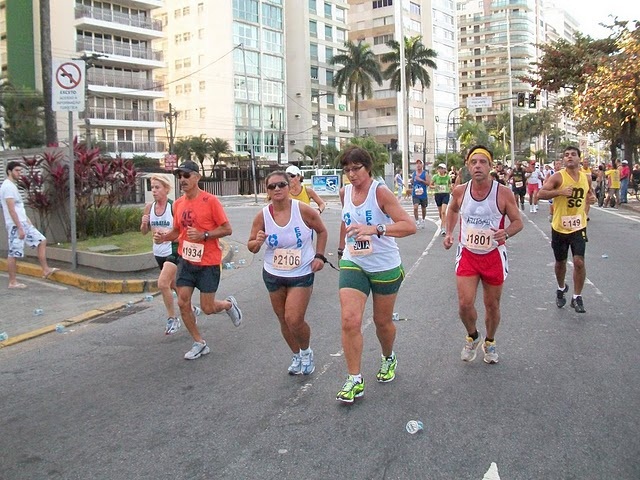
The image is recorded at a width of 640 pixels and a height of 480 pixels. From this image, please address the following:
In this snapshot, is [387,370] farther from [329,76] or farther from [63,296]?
[329,76]

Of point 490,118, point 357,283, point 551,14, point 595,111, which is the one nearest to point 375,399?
point 357,283

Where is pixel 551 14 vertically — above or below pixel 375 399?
above

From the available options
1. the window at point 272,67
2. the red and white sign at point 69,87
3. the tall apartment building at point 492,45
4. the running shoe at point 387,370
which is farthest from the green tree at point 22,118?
the tall apartment building at point 492,45

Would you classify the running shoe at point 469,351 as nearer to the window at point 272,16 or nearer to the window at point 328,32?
the window at point 272,16

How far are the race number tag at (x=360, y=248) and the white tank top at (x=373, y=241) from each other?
2 cm

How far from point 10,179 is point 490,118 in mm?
135954

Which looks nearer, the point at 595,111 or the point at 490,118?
the point at 595,111

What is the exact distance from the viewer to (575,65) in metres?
31.2

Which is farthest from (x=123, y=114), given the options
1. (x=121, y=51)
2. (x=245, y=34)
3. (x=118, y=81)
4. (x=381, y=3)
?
(x=381, y=3)

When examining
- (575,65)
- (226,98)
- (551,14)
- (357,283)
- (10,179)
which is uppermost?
(551,14)

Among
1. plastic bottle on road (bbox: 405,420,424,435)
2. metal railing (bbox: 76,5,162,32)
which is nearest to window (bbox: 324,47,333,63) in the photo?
metal railing (bbox: 76,5,162,32)

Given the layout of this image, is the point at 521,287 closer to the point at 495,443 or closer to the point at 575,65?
the point at 495,443

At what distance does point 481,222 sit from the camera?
577 centimetres

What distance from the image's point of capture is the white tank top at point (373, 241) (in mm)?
5066
